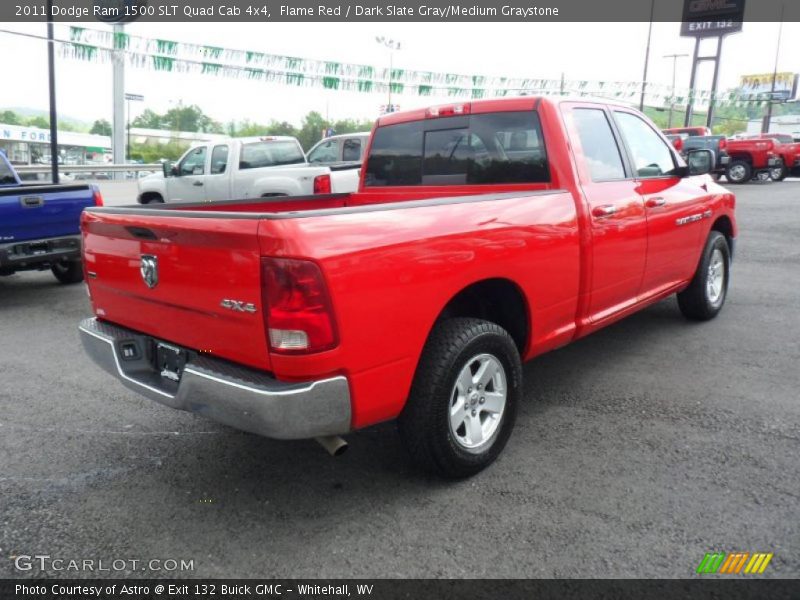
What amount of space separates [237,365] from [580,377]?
273 centimetres

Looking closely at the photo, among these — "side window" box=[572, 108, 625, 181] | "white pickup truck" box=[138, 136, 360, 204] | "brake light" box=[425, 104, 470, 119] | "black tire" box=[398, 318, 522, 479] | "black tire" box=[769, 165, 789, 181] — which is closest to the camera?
"black tire" box=[398, 318, 522, 479]

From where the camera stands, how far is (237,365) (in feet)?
8.90

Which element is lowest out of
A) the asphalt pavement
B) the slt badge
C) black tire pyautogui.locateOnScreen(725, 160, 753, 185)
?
the asphalt pavement

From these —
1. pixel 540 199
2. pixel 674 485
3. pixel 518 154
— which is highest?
pixel 518 154

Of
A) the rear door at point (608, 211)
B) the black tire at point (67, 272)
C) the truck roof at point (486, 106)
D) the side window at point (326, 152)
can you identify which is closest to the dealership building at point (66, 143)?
the side window at point (326, 152)

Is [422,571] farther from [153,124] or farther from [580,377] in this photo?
[153,124]

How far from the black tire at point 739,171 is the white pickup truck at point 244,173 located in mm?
16581

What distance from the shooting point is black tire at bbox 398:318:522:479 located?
291 cm

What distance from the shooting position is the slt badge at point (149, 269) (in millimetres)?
2939

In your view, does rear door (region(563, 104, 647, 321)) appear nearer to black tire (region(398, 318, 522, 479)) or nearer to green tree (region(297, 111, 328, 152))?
black tire (region(398, 318, 522, 479))

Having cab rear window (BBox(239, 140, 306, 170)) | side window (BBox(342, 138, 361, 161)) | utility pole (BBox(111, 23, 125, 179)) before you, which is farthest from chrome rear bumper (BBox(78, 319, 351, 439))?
utility pole (BBox(111, 23, 125, 179))

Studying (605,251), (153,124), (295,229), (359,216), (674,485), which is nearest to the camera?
(295,229)

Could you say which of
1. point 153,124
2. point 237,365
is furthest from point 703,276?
point 153,124

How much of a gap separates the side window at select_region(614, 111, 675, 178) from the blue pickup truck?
18.9ft
